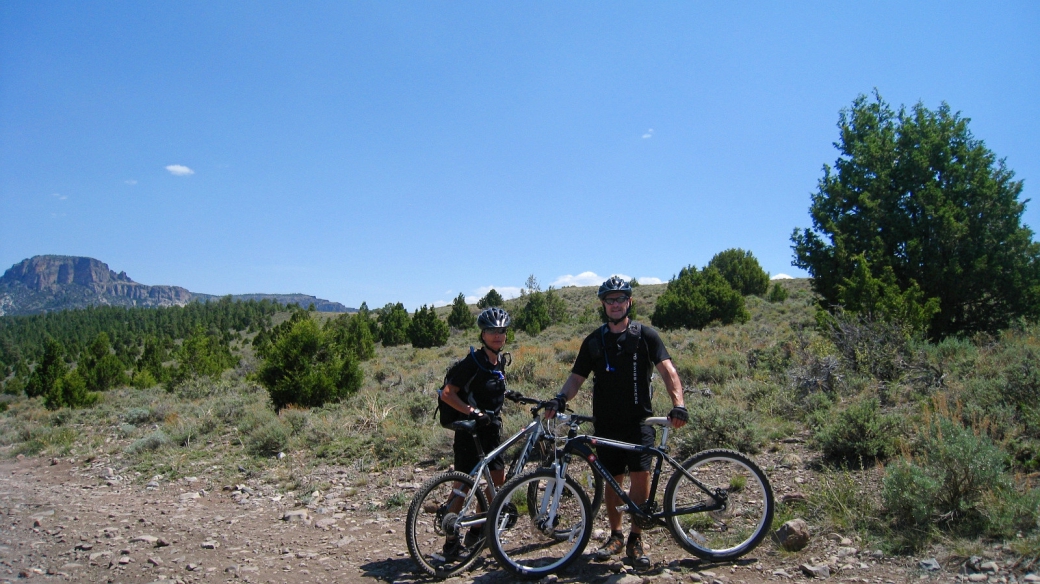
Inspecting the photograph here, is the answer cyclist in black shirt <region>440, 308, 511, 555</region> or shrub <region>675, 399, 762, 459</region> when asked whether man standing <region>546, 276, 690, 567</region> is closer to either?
cyclist in black shirt <region>440, 308, 511, 555</region>

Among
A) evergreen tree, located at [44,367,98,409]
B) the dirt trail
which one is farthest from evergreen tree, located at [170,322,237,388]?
the dirt trail

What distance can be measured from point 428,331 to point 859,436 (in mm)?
30565

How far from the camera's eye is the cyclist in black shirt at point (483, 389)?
4.58 metres

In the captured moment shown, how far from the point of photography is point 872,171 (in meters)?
17.3

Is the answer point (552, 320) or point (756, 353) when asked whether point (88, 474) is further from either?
point (552, 320)

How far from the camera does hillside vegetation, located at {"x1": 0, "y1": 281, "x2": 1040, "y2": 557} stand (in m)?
4.29

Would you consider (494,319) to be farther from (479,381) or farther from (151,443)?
(151,443)

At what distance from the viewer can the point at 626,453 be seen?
170 inches

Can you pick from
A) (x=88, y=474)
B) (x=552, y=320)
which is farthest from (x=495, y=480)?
(x=552, y=320)

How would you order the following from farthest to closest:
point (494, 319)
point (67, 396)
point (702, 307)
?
point (702, 307), point (67, 396), point (494, 319)

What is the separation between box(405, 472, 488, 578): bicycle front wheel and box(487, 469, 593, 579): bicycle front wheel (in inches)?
11.8

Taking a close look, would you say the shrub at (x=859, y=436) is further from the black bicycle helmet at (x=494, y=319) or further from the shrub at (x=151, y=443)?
the shrub at (x=151, y=443)

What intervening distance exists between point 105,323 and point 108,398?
417ft

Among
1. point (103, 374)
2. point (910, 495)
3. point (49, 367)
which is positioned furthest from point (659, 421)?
point (103, 374)
